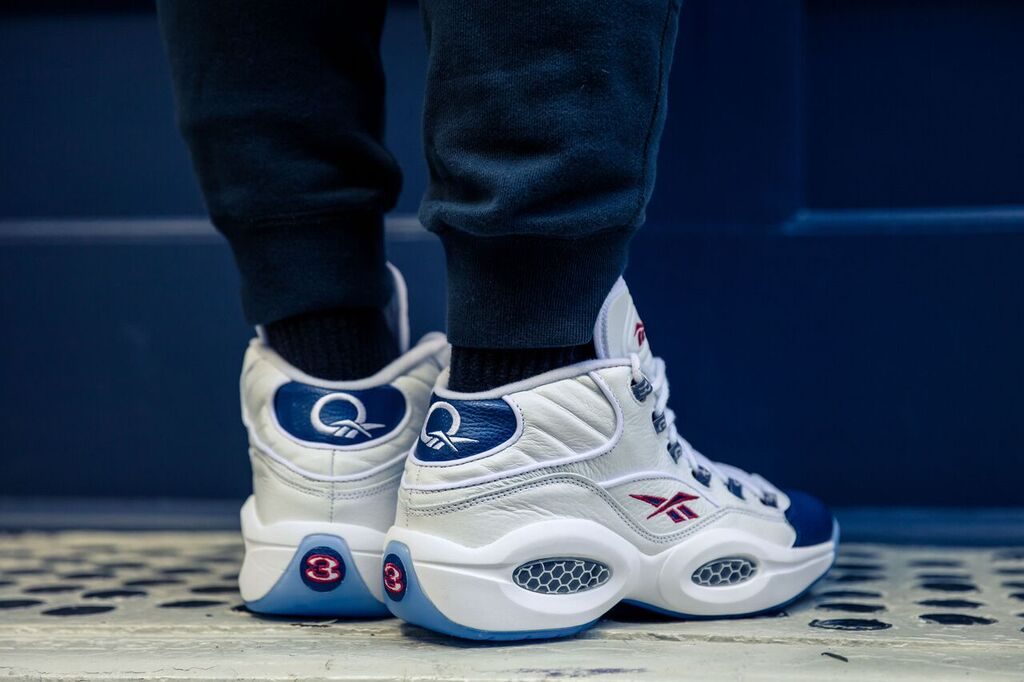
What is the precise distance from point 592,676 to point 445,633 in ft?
0.50

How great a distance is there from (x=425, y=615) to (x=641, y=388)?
0.86 feet

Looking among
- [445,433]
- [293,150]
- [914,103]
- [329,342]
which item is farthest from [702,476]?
[914,103]

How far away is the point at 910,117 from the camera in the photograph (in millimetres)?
1399

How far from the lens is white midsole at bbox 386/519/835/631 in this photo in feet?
2.89

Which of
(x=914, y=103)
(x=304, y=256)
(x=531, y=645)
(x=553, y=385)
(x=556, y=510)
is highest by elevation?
(x=914, y=103)

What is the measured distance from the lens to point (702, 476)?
40.0 inches

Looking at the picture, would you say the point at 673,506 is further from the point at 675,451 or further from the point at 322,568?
the point at 322,568

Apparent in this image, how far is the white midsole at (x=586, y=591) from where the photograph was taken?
0.88 m

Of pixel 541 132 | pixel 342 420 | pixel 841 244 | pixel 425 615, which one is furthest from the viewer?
pixel 841 244

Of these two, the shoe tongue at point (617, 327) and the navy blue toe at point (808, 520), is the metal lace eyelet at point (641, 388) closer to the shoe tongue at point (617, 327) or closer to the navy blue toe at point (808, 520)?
the shoe tongue at point (617, 327)

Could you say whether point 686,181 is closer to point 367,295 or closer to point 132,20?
point 367,295

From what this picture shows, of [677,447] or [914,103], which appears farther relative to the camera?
[914,103]

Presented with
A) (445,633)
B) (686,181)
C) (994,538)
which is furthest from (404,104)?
(994,538)

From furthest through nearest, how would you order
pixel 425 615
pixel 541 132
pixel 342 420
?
pixel 342 420
pixel 425 615
pixel 541 132
